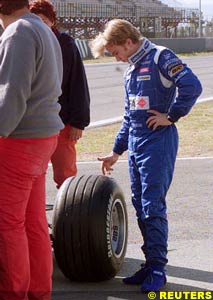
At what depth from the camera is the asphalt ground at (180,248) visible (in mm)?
4547

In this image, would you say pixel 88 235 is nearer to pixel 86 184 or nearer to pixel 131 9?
pixel 86 184

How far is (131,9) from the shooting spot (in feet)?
219

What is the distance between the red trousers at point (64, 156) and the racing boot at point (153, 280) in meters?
1.27

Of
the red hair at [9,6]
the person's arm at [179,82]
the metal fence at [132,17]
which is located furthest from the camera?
the metal fence at [132,17]

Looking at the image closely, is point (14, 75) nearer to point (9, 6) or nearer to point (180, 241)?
point (9, 6)

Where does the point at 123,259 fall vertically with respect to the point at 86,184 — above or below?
below

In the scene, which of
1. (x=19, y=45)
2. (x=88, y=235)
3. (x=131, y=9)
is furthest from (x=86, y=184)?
(x=131, y=9)

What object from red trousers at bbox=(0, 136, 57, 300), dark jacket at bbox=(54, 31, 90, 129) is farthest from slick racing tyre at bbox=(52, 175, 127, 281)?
dark jacket at bbox=(54, 31, 90, 129)

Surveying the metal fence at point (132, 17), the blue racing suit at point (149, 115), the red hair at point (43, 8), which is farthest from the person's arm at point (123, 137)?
the metal fence at point (132, 17)

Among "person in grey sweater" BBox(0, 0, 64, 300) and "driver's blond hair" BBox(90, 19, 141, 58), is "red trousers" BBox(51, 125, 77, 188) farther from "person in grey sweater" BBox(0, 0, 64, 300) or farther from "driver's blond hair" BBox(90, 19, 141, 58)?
"person in grey sweater" BBox(0, 0, 64, 300)

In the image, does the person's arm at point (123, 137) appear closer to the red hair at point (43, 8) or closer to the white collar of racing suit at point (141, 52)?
the white collar of racing suit at point (141, 52)

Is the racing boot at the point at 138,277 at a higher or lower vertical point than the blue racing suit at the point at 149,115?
lower

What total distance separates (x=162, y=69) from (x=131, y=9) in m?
63.9

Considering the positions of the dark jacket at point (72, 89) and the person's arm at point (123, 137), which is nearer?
the person's arm at point (123, 137)
